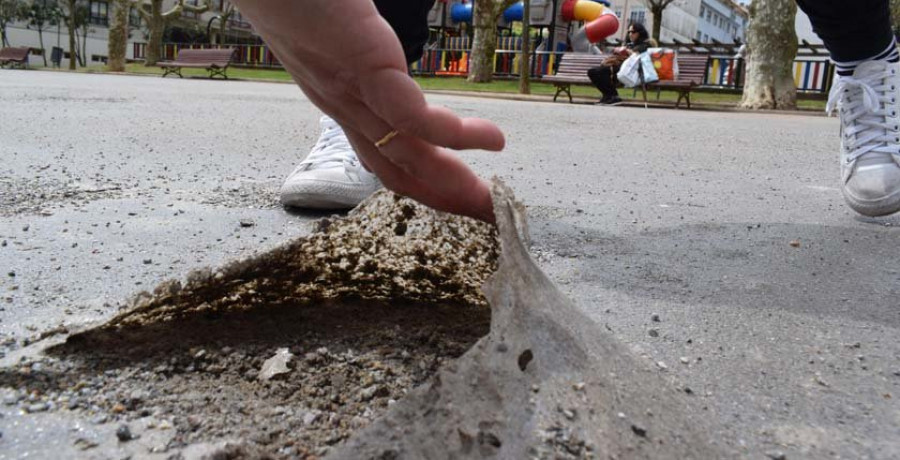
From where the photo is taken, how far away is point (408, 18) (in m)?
2.08

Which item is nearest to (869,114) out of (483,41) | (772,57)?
(772,57)

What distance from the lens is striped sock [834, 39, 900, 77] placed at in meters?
2.19

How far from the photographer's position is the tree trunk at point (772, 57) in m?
11.0

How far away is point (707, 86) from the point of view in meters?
16.7

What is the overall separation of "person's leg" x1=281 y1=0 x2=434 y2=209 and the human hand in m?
1.04

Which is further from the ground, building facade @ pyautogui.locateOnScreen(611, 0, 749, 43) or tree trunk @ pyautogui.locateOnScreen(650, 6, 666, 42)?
building facade @ pyautogui.locateOnScreen(611, 0, 749, 43)

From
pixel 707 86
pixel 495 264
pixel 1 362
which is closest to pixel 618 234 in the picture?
pixel 495 264

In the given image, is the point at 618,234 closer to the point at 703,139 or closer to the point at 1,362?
the point at 1,362

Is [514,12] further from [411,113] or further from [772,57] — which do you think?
[411,113]

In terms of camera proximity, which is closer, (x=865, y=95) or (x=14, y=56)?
(x=865, y=95)

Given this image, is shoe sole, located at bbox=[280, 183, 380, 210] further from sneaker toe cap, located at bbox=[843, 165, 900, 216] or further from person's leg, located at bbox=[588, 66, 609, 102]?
person's leg, located at bbox=[588, 66, 609, 102]

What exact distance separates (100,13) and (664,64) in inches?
1604

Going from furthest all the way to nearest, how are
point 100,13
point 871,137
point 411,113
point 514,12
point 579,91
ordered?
point 100,13, point 514,12, point 579,91, point 871,137, point 411,113

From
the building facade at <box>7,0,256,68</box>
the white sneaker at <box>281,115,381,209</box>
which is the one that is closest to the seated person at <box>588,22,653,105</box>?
the white sneaker at <box>281,115,381,209</box>
